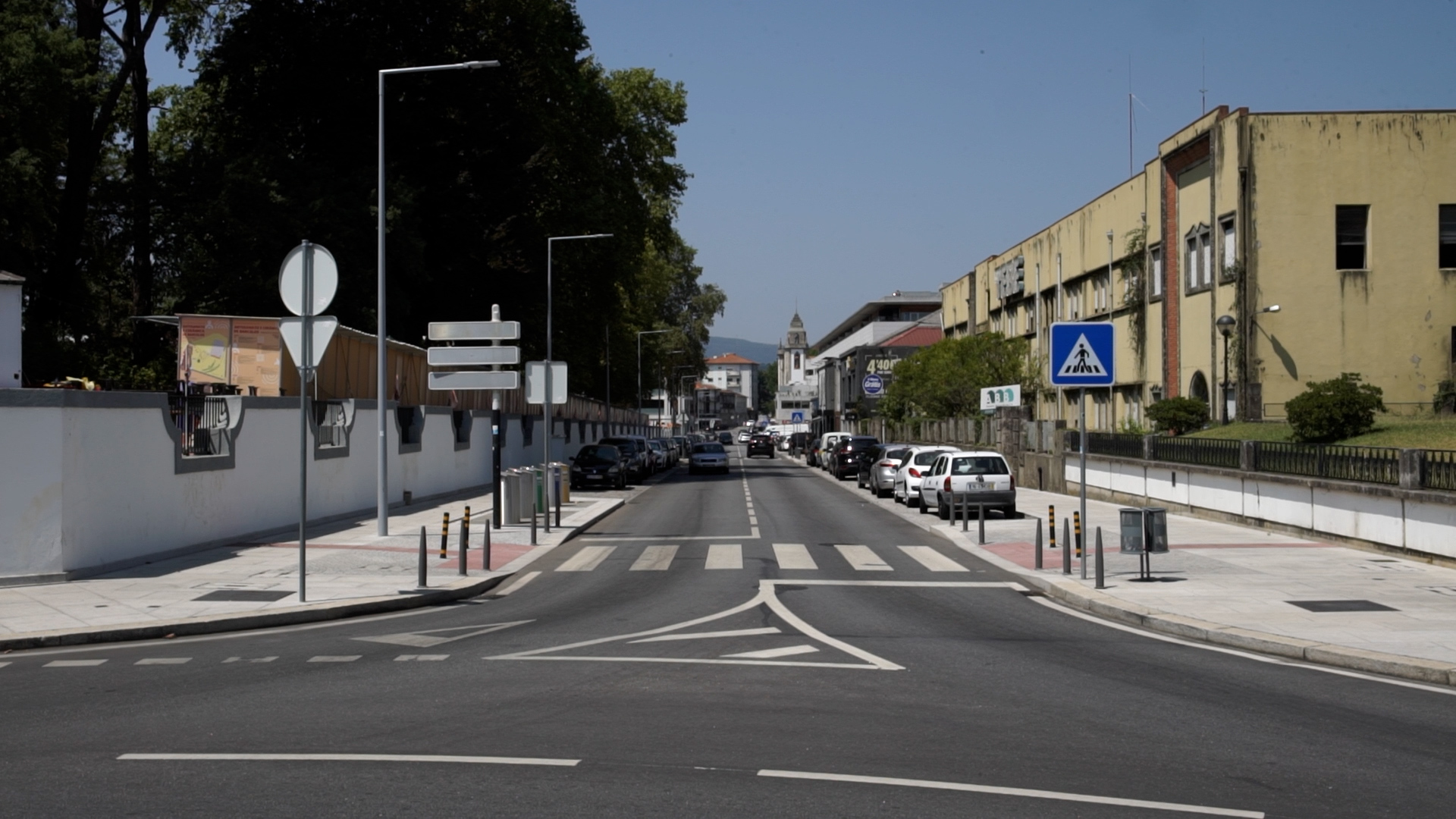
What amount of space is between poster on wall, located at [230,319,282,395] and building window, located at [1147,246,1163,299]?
31.1 m

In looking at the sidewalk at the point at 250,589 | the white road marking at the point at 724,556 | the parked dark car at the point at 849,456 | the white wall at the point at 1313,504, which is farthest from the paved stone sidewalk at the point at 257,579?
the parked dark car at the point at 849,456

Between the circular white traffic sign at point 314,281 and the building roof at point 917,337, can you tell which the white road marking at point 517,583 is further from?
the building roof at point 917,337

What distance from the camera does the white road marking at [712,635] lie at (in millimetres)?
12766

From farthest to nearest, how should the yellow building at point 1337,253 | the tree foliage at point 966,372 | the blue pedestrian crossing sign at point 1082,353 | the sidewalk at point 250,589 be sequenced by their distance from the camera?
1. the tree foliage at point 966,372
2. the yellow building at point 1337,253
3. the blue pedestrian crossing sign at point 1082,353
4. the sidewalk at point 250,589

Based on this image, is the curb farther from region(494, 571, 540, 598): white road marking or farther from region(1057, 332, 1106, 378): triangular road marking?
region(494, 571, 540, 598): white road marking

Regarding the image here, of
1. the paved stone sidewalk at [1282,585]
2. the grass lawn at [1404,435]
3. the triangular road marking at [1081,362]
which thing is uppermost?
the triangular road marking at [1081,362]

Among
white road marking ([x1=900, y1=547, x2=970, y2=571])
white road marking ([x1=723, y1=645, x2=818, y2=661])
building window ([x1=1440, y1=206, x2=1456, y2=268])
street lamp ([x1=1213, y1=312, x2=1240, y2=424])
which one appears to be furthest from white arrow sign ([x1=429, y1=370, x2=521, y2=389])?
building window ([x1=1440, y1=206, x2=1456, y2=268])

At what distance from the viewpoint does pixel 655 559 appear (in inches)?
838

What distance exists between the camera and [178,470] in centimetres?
1955

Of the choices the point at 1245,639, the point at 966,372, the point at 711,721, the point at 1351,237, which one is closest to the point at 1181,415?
the point at 1351,237

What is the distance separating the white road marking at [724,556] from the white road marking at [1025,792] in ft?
41.5

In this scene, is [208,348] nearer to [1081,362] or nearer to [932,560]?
[932,560]

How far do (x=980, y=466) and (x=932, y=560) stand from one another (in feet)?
28.9

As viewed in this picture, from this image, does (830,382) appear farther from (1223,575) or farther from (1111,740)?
(1111,740)
